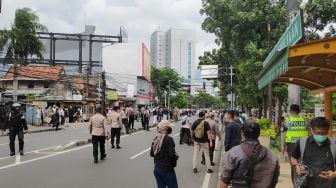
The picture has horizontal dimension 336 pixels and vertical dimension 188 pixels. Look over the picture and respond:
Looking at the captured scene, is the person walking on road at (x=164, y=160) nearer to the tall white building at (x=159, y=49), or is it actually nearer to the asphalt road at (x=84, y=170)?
the asphalt road at (x=84, y=170)

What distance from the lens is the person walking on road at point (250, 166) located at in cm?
491

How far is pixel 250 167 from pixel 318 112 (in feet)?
34.0

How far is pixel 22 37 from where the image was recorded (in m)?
39.8

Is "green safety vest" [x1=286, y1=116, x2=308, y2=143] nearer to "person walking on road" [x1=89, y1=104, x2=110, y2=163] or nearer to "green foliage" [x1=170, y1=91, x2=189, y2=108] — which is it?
"person walking on road" [x1=89, y1=104, x2=110, y2=163]

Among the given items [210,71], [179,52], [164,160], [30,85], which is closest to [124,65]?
[30,85]

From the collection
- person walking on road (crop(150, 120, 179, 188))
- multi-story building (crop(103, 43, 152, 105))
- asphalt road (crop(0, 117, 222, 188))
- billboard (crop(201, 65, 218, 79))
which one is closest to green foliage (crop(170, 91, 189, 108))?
multi-story building (crop(103, 43, 152, 105))

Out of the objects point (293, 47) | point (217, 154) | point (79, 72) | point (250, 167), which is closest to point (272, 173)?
point (250, 167)

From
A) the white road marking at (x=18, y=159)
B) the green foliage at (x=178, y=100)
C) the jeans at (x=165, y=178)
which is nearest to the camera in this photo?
the jeans at (x=165, y=178)

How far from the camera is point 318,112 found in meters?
14.6

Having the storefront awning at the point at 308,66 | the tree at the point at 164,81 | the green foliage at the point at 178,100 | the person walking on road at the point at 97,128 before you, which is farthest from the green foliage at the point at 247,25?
the green foliage at the point at 178,100

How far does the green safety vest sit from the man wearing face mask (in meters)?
3.39

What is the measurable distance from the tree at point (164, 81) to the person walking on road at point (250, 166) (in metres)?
96.4

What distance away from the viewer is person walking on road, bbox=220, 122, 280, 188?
16.1 feet

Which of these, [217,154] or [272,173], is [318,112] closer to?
[217,154]
